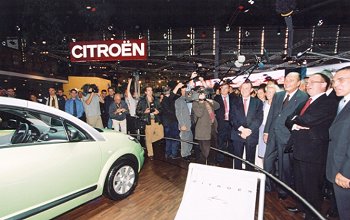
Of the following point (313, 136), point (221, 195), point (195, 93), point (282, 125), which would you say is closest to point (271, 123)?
point (282, 125)

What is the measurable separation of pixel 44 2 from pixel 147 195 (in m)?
9.78

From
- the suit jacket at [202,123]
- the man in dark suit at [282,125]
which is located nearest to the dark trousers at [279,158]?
the man in dark suit at [282,125]

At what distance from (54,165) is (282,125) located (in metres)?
3.21

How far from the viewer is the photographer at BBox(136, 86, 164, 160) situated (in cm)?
606

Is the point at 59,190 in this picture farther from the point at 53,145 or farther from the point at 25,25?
the point at 25,25

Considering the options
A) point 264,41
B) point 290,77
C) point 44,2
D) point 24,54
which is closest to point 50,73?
point 24,54

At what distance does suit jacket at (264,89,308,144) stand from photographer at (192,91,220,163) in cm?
133

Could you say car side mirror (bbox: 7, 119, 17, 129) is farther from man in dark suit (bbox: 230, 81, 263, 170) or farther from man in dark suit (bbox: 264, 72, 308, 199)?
man in dark suit (bbox: 264, 72, 308, 199)

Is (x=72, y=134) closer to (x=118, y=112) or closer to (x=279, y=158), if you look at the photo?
(x=279, y=158)

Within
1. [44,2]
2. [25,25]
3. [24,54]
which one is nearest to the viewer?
[44,2]

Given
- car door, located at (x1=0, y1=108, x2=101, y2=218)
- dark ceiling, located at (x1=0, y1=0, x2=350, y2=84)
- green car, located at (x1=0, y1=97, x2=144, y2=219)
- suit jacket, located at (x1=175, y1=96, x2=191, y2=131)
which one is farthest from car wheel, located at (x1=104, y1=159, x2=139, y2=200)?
dark ceiling, located at (x1=0, y1=0, x2=350, y2=84)

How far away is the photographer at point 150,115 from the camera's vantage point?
606cm

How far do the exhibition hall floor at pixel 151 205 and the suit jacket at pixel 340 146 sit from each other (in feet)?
4.12

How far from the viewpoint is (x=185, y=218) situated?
2029 millimetres
